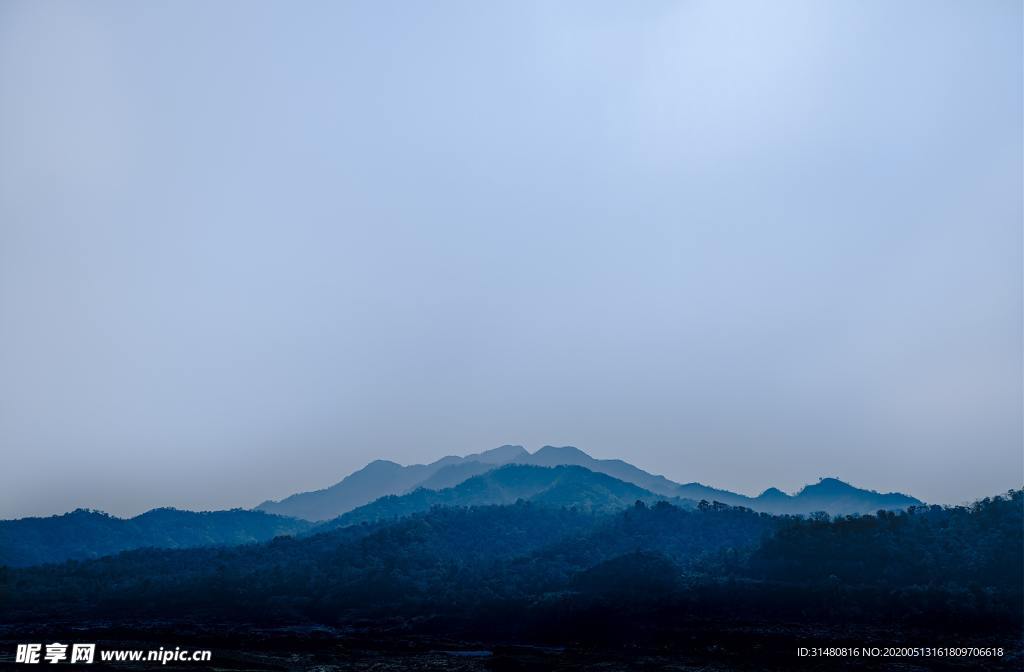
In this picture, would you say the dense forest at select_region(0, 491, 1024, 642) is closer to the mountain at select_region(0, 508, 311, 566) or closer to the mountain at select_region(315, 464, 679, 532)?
the mountain at select_region(0, 508, 311, 566)

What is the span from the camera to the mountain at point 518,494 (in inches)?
6698

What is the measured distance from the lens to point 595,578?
7844 centimetres

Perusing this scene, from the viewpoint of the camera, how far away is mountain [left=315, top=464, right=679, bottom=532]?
170m

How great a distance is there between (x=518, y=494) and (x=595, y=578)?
116m

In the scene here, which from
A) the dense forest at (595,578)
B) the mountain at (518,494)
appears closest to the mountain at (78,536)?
the mountain at (518,494)

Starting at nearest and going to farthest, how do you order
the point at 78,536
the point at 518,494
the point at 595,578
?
the point at 595,578 < the point at 78,536 < the point at 518,494

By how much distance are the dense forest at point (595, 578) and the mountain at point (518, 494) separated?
57385 millimetres

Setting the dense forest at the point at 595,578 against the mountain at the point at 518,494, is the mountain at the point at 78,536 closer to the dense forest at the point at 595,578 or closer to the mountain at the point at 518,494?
the mountain at the point at 518,494

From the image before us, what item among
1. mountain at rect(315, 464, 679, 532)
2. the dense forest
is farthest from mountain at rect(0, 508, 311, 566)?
the dense forest

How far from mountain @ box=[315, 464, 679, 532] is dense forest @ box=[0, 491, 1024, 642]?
188 ft

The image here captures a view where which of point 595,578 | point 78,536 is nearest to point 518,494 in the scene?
point 78,536

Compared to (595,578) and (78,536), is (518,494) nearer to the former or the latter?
(78,536)

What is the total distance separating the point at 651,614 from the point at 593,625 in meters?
5.90

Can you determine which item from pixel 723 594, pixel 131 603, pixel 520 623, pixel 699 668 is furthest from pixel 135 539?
pixel 699 668
